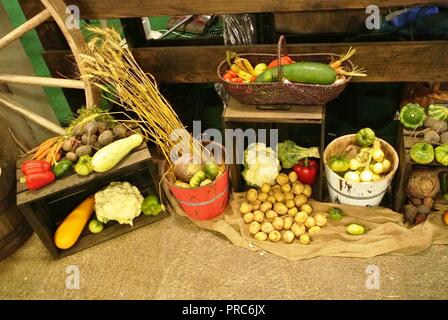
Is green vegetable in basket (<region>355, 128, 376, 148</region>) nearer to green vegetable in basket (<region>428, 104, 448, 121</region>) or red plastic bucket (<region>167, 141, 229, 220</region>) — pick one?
Answer: green vegetable in basket (<region>428, 104, 448, 121</region>)

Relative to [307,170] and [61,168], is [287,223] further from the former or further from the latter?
[61,168]

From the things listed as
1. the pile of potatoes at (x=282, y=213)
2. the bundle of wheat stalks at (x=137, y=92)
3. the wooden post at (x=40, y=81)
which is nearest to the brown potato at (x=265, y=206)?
the pile of potatoes at (x=282, y=213)

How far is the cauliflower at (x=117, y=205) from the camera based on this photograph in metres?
2.59

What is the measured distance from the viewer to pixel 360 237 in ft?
7.87

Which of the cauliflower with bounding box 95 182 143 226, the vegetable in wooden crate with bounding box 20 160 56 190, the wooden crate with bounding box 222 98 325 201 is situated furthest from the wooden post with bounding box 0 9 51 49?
the wooden crate with bounding box 222 98 325 201

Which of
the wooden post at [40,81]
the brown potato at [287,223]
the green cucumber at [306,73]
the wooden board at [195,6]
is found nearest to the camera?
the green cucumber at [306,73]

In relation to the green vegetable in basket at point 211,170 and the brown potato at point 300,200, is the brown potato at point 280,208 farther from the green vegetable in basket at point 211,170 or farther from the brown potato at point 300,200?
the green vegetable in basket at point 211,170

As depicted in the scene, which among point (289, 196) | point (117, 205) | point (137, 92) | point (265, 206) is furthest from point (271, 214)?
point (137, 92)

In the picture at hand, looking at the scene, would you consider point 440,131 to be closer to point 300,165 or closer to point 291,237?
point 300,165

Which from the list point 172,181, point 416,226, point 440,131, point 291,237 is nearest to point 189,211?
point 172,181

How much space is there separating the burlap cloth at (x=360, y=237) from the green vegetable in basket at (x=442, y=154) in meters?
0.42

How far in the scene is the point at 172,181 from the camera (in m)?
2.59

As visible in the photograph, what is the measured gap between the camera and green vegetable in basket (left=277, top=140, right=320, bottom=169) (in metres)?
2.66
